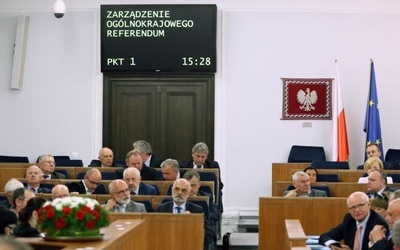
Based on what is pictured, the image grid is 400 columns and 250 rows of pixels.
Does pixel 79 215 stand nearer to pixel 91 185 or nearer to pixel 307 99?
pixel 91 185

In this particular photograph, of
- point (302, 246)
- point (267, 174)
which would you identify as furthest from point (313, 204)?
point (267, 174)

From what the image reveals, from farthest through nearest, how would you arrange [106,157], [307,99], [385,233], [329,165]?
[307,99]
[329,165]
[106,157]
[385,233]

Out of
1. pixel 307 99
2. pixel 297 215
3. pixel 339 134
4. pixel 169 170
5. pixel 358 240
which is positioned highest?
pixel 307 99

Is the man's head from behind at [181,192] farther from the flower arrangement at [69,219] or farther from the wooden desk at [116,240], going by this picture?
the flower arrangement at [69,219]

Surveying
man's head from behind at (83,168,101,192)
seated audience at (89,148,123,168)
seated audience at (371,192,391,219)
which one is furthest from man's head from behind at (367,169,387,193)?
seated audience at (89,148,123,168)

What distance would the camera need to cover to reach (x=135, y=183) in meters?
10.0

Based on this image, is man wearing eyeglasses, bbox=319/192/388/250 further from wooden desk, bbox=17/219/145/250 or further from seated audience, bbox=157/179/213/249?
seated audience, bbox=157/179/213/249

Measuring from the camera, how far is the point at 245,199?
15.0 metres

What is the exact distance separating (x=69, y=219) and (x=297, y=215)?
3.91 meters

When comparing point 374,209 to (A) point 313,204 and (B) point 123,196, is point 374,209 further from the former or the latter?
(B) point 123,196

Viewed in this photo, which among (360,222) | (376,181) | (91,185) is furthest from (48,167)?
(360,222)

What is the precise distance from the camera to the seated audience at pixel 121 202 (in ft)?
29.5

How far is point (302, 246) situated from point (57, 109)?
381 inches

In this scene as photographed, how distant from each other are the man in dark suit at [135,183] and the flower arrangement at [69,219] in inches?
143
